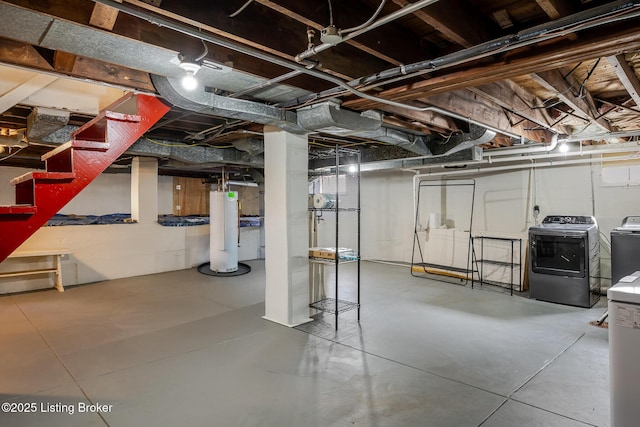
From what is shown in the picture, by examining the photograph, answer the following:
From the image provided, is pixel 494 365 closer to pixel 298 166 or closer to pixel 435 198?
pixel 298 166

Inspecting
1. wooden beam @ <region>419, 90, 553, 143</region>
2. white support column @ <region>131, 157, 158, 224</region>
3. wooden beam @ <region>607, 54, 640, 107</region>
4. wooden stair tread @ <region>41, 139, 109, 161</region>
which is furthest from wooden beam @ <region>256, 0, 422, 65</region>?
white support column @ <region>131, 157, 158, 224</region>

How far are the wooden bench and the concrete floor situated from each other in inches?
20.1

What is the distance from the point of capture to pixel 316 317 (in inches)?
156

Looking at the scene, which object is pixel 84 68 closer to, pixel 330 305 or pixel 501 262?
pixel 330 305

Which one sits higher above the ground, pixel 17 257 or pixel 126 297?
pixel 17 257

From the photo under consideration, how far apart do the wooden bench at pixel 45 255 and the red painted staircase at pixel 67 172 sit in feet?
9.94

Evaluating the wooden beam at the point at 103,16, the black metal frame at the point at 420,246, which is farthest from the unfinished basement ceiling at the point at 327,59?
the black metal frame at the point at 420,246

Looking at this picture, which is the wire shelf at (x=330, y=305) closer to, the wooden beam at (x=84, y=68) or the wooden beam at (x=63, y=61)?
the wooden beam at (x=84, y=68)

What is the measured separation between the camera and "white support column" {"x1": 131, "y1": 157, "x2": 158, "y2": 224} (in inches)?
241

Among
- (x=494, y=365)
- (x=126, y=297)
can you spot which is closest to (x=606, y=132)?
(x=494, y=365)

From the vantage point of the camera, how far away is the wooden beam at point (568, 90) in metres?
2.65

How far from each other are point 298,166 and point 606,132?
392cm

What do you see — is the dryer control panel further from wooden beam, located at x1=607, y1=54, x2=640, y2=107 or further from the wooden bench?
the wooden bench

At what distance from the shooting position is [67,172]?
2510mm
